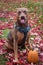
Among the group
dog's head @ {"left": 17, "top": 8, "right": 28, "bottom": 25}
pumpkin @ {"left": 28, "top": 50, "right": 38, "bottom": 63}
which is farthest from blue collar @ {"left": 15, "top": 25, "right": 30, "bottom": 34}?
pumpkin @ {"left": 28, "top": 50, "right": 38, "bottom": 63}

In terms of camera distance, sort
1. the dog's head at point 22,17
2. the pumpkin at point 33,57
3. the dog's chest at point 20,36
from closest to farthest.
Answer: the pumpkin at point 33,57 < the dog's head at point 22,17 < the dog's chest at point 20,36

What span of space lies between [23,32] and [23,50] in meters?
0.76

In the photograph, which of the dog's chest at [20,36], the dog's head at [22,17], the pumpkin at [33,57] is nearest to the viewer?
the pumpkin at [33,57]

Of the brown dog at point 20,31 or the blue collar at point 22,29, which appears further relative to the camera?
the blue collar at point 22,29

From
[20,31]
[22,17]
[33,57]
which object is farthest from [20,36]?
[33,57]

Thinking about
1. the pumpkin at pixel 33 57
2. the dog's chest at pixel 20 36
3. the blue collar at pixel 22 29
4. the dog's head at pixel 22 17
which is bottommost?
the pumpkin at pixel 33 57

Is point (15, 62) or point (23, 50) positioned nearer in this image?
point (15, 62)

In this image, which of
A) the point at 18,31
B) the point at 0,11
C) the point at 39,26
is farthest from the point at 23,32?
the point at 0,11

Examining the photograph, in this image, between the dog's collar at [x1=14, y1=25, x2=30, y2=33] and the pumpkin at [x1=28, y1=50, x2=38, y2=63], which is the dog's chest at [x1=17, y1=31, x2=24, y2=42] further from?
the pumpkin at [x1=28, y1=50, x2=38, y2=63]

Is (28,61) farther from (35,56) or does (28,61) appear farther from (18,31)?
(18,31)

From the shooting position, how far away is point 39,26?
36.0 ft

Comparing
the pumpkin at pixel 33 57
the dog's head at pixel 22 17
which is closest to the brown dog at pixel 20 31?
the dog's head at pixel 22 17

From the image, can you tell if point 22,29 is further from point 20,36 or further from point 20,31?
point 20,36

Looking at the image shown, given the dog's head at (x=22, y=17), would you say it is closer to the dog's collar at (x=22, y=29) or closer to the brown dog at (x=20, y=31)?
the brown dog at (x=20, y=31)
